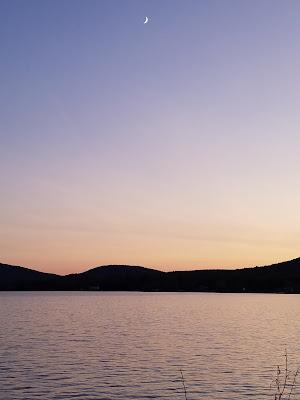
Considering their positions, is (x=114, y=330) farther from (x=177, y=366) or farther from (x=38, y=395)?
(x=38, y=395)

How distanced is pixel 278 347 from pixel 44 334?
141 feet

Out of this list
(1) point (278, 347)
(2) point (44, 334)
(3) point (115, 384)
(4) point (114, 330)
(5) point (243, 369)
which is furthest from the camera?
(4) point (114, 330)

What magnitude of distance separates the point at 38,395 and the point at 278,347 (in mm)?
49724

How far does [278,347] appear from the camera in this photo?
3455 inches

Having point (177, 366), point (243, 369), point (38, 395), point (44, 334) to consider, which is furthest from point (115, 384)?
point (44, 334)

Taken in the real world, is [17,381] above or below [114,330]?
below

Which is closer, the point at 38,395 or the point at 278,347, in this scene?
the point at 38,395

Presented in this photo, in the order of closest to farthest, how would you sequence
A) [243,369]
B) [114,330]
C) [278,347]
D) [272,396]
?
[272,396], [243,369], [278,347], [114,330]

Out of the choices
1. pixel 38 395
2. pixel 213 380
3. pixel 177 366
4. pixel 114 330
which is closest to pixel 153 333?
pixel 114 330

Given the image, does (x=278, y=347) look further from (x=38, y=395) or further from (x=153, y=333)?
(x=38, y=395)

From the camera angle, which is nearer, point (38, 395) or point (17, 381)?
point (38, 395)

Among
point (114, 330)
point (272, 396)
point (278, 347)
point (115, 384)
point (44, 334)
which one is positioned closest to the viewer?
point (272, 396)

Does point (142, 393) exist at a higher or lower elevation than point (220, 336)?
lower

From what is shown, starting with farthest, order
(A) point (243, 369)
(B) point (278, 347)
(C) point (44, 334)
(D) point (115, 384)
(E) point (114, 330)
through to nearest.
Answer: (E) point (114, 330) → (C) point (44, 334) → (B) point (278, 347) → (A) point (243, 369) → (D) point (115, 384)
